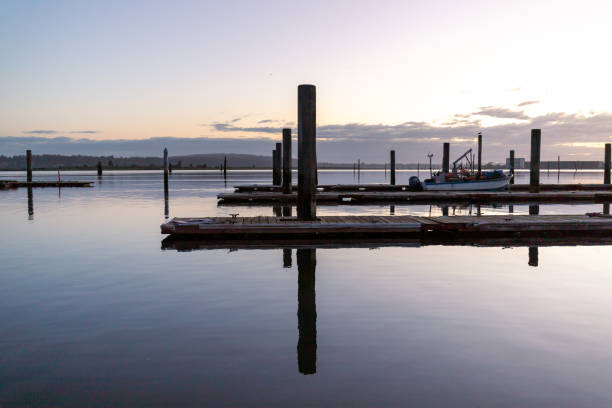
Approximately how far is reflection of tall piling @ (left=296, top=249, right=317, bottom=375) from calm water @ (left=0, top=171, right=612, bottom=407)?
0.03 metres

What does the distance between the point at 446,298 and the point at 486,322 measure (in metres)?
1.55

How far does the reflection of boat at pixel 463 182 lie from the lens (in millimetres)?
38469

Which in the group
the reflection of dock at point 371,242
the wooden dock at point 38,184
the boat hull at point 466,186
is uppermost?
the boat hull at point 466,186

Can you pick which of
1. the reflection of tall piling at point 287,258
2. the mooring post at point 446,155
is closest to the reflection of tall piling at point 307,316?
the reflection of tall piling at point 287,258

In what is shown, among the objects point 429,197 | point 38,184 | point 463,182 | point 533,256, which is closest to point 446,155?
point 463,182

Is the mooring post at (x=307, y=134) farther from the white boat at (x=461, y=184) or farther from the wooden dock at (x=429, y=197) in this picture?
the white boat at (x=461, y=184)

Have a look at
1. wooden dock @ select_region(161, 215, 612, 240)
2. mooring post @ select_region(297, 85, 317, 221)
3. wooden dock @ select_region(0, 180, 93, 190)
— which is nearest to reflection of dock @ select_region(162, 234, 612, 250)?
wooden dock @ select_region(161, 215, 612, 240)

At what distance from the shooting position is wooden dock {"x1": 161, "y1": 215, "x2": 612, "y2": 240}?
1524 cm

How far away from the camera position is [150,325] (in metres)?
7.43

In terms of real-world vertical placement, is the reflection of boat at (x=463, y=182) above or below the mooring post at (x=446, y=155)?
below

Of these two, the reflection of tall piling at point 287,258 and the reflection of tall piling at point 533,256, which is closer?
the reflection of tall piling at point 287,258

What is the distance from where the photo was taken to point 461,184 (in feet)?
127

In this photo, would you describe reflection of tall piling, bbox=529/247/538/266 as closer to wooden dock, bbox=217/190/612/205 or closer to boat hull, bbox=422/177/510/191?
wooden dock, bbox=217/190/612/205

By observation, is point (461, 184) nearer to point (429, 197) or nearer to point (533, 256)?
point (429, 197)
